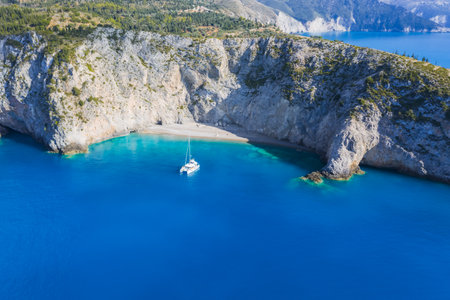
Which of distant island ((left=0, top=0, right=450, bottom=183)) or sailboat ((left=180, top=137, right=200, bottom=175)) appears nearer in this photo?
distant island ((left=0, top=0, right=450, bottom=183))

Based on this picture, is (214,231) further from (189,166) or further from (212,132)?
(212,132)

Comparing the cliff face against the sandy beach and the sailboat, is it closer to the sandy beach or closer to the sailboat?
the sandy beach

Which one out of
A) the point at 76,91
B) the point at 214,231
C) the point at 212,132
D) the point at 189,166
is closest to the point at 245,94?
the point at 212,132

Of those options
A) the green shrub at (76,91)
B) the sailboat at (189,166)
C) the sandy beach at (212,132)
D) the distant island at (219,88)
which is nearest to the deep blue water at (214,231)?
the sailboat at (189,166)

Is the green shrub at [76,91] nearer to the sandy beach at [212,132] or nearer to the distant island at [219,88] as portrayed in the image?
the distant island at [219,88]

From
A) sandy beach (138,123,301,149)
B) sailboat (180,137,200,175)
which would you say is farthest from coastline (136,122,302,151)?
sailboat (180,137,200,175)

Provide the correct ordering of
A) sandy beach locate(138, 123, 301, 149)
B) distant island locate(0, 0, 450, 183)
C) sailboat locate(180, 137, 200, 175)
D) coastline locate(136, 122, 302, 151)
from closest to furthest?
distant island locate(0, 0, 450, 183), sailboat locate(180, 137, 200, 175), coastline locate(136, 122, 302, 151), sandy beach locate(138, 123, 301, 149)

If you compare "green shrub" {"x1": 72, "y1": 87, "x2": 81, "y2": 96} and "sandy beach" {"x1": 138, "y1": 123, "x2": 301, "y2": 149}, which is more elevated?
"green shrub" {"x1": 72, "y1": 87, "x2": 81, "y2": 96}
